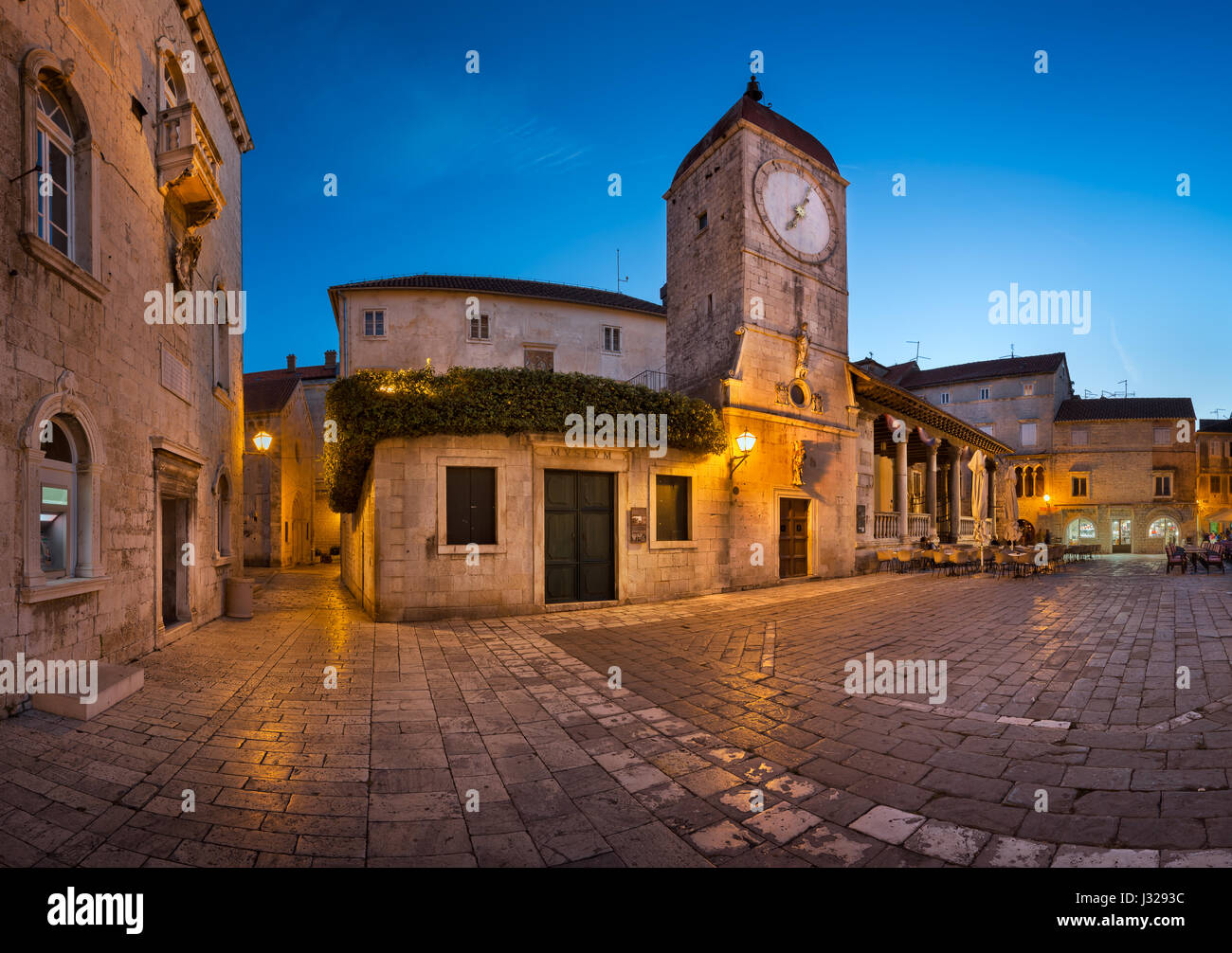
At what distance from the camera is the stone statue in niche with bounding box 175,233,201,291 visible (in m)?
8.80

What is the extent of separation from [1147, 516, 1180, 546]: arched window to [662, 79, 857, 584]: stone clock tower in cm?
3538

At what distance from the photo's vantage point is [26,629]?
493 cm

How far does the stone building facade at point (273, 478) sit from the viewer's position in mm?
25812

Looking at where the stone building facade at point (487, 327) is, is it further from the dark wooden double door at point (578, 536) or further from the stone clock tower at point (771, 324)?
the dark wooden double door at point (578, 536)

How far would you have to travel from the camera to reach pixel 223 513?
1195cm

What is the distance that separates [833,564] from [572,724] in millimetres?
13784

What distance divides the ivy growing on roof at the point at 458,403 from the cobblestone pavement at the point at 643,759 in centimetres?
411

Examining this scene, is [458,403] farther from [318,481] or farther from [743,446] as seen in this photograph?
[318,481]

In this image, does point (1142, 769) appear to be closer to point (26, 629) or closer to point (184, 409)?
point (26, 629)

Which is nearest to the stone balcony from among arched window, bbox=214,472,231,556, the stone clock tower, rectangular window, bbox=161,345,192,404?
rectangular window, bbox=161,345,192,404

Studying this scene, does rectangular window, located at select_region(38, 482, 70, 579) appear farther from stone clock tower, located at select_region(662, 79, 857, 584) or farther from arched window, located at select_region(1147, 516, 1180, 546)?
arched window, located at select_region(1147, 516, 1180, 546)

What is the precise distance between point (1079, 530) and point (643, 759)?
4820 centimetres
